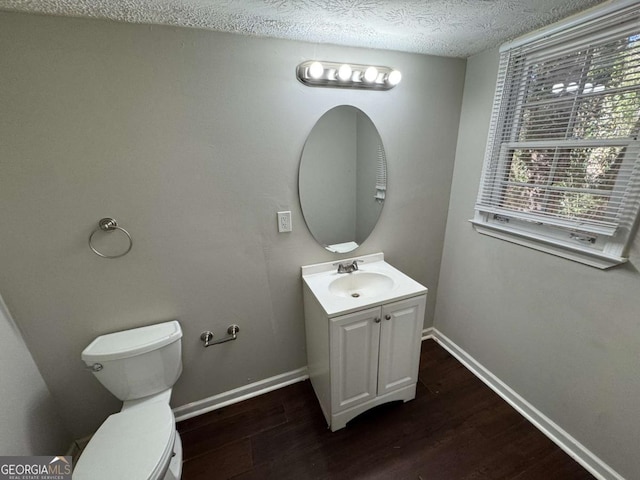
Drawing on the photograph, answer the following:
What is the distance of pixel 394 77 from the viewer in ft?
4.69

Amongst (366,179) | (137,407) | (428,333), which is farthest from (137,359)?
(428,333)

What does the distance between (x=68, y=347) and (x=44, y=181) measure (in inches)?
31.7

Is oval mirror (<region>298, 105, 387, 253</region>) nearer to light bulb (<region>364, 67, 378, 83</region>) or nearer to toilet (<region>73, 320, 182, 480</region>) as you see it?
light bulb (<region>364, 67, 378, 83</region>)

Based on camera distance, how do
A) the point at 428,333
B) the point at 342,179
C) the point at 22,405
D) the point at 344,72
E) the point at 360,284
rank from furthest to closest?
the point at 428,333 → the point at 360,284 → the point at 342,179 → the point at 344,72 → the point at 22,405

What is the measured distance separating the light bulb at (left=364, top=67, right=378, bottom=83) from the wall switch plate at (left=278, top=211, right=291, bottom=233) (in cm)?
85

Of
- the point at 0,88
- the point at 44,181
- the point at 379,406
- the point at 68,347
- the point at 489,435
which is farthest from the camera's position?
the point at 379,406

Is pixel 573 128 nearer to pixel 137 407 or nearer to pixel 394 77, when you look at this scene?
pixel 394 77

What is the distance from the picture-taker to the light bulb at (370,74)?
54.4 inches

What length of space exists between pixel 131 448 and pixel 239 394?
2.42ft

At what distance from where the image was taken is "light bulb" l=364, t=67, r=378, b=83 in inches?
54.4

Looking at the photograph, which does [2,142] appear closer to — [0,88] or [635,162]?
[0,88]

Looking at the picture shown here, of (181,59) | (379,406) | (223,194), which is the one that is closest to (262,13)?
(181,59)

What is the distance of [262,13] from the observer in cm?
102

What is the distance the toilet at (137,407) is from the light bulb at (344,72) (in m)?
1.57
